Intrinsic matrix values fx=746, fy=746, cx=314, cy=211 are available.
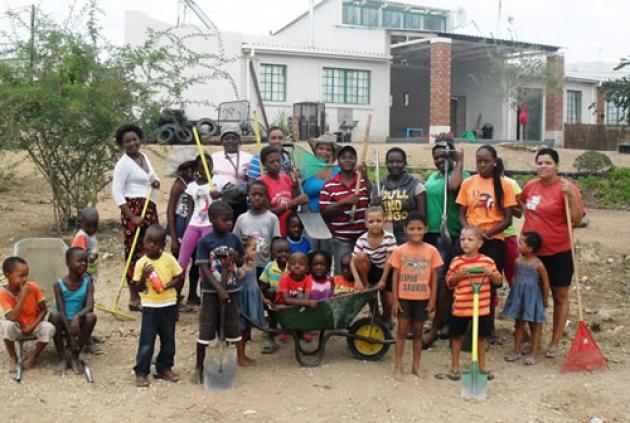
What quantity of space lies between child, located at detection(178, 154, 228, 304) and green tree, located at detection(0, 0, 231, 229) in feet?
13.0

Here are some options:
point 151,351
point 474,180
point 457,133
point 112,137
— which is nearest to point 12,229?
point 112,137

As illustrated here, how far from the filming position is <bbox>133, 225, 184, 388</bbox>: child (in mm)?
5191

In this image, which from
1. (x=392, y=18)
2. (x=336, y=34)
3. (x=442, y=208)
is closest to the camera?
(x=442, y=208)

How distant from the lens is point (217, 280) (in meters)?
5.32

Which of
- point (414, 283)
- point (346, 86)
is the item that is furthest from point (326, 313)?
point (346, 86)

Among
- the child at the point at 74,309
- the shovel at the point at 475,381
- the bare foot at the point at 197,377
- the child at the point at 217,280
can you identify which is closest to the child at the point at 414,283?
the shovel at the point at 475,381

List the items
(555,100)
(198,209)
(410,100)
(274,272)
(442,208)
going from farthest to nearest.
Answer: (410,100) → (555,100) → (198,209) → (442,208) → (274,272)

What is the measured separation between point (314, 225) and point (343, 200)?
309mm

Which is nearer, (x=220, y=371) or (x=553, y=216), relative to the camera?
(x=220, y=371)

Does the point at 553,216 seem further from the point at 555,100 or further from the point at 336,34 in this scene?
the point at 555,100

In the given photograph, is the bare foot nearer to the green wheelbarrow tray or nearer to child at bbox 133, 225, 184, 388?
child at bbox 133, 225, 184, 388

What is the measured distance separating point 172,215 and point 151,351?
1.72 m

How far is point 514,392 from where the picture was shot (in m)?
5.19

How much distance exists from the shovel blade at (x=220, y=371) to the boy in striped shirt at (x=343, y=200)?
1428 millimetres
